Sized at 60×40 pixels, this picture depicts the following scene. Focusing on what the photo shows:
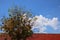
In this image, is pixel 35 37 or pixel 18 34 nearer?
pixel 18 34

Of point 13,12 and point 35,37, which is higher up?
point 13,12

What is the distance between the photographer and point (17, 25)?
14.4 meters

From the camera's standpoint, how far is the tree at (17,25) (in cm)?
1438

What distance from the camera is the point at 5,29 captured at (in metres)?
14.5

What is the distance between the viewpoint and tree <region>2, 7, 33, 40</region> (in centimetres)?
1438

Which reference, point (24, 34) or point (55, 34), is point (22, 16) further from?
point (55, 34)

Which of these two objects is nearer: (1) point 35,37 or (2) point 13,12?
(2) point 13,12

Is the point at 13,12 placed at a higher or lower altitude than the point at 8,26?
higher

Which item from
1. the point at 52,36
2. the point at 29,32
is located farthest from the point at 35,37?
the point at 29,32

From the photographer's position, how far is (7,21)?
14.6 metres

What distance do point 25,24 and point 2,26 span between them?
1526 mm

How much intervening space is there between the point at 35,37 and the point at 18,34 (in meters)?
3.41

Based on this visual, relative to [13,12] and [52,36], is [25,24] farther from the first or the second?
[52,36]

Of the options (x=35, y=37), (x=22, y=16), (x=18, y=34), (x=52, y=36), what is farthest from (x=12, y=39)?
(x=52, y=36)
